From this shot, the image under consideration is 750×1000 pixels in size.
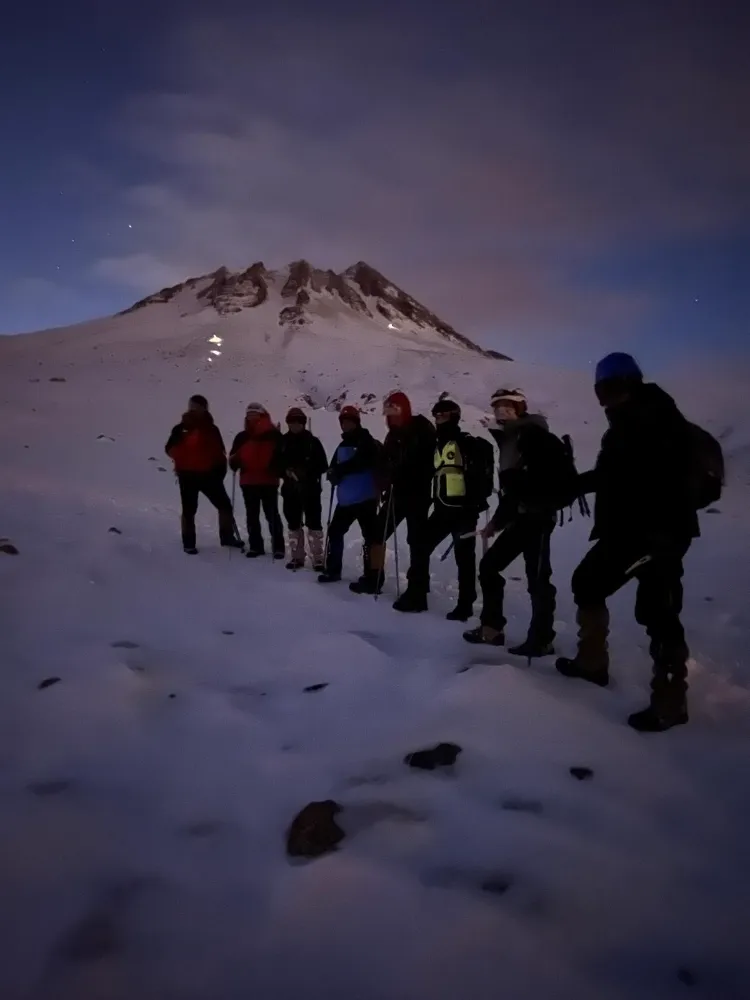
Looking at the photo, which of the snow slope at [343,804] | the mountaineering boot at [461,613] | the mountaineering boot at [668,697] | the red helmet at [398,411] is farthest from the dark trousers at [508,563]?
the red helmet at [398,411]

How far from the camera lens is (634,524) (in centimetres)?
401

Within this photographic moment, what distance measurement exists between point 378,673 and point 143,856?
2289 mm

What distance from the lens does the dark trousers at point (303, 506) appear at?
8.40m

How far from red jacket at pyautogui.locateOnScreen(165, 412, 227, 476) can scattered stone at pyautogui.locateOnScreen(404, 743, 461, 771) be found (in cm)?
667

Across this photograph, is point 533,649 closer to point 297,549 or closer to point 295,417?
point 297,549

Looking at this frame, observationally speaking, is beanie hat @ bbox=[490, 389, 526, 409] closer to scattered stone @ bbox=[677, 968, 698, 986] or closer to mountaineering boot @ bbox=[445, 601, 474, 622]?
mountaineering boot @ bbox=[445, 601, 474, 622]

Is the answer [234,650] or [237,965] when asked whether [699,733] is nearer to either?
[237,965]

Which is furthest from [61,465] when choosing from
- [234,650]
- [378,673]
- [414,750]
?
[414,750]

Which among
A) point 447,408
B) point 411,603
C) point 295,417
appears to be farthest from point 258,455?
point 411,603

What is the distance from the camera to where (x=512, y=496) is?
5.15m

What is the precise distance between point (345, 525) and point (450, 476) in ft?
6.38

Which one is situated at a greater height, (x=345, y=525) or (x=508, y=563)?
(x=345, y=525)

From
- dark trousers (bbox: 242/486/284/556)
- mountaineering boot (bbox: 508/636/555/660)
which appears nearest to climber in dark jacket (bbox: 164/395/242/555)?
dark trousers (bbox: 242/486/284/556)

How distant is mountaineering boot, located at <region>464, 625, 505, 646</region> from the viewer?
5.27 meters
